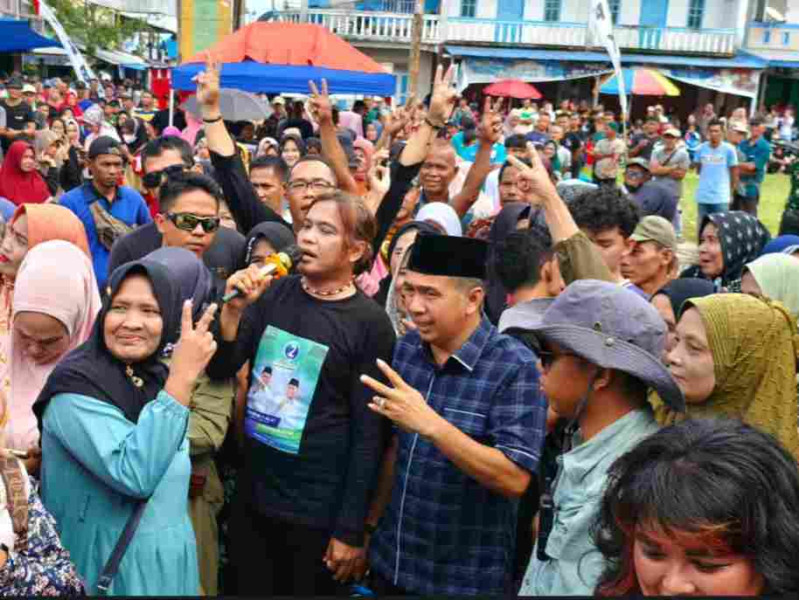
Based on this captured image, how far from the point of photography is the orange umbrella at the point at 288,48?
456 inches

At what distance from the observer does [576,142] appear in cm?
1770

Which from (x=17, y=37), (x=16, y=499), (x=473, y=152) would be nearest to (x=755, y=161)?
(x=473, y=152)

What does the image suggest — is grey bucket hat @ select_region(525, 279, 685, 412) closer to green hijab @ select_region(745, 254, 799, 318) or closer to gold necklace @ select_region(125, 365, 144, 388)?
gold necklace @ select_region(125, 365, 144, 388)

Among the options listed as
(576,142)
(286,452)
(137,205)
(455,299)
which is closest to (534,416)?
(455,299)

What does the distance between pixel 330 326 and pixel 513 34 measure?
35786 mm

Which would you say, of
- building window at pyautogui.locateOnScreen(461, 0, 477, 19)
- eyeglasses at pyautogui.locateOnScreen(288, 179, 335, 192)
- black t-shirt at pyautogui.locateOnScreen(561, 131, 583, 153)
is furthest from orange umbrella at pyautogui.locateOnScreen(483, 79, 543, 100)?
eyeglasses at pyautogui.locateOnScreen(288, 179, 335, 192)

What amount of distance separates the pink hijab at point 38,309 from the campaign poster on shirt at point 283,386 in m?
0.65

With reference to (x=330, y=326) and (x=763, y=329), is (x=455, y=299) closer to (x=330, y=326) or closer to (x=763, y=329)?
(x=330, y=326)

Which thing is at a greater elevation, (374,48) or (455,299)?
(374,48)

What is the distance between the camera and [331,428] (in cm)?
320

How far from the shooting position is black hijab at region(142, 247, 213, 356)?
10.9 ft

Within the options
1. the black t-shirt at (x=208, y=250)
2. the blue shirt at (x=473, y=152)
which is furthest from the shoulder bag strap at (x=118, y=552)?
the blue shirt at (x=473, y=152)

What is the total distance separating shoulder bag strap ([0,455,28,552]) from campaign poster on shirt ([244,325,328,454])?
1.09m

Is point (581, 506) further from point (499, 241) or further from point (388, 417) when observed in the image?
point (499, 241)
